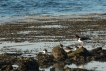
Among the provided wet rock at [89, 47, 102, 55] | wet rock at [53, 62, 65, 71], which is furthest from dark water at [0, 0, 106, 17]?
wet rock at [53, 62, 65, 71]

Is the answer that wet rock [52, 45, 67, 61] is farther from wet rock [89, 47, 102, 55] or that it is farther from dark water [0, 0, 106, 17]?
dark water [0, 0, 106, 17]

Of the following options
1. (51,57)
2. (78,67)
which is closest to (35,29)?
(51,57)

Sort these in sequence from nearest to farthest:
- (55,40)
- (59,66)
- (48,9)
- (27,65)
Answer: (27,65)
(59,66)
(55,40)
(48,9)

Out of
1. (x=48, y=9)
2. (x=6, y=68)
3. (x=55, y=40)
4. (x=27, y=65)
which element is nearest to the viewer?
(x=6, y=68)

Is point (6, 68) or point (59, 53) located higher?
point (6, 68)

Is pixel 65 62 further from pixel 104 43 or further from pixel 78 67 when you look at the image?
pixel 104 43

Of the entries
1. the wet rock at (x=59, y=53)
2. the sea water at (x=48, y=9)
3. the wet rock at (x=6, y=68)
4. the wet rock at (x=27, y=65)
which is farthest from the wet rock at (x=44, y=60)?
the sea water at (x=48, y=9)

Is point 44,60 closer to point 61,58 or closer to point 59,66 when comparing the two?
point 61,58

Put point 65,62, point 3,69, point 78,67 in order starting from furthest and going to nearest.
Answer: point 65,62 → point 78,67 → point 3,69

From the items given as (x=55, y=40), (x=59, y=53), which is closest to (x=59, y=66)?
(x=59, y=53)

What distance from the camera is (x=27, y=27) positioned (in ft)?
94.8

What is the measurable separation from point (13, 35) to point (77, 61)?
8.01 m

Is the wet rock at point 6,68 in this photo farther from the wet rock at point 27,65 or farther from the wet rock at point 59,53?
the wet rock at point 59,53

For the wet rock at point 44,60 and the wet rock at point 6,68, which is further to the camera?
the wet rock at point 44,60
